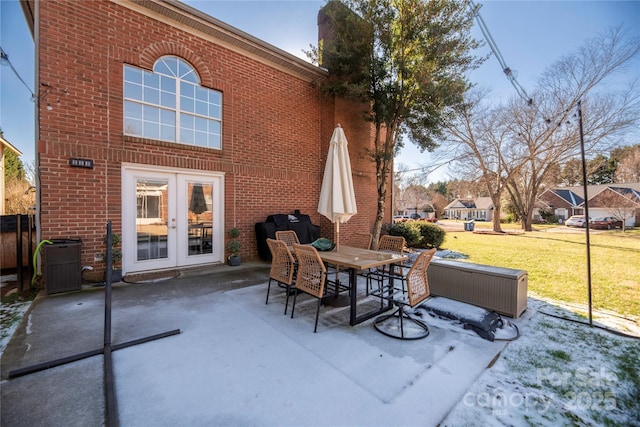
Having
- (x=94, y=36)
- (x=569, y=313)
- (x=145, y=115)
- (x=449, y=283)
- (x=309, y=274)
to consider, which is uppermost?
(x=94, y=36)

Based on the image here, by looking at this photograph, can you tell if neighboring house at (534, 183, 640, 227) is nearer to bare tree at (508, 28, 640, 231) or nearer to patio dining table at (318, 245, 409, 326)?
bare tree at (508, 28, 640, 231)

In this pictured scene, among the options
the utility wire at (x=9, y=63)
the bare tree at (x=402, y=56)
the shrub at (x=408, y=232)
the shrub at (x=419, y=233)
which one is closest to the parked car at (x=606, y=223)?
the shrub at (x=419, y=233)

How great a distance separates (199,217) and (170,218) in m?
0.62

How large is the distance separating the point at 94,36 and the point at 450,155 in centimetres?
2092

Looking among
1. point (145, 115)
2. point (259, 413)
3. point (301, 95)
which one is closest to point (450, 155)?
point (301, 95)

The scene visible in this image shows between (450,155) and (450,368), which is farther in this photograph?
(450,155)

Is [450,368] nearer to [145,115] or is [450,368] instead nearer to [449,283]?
[449,283]

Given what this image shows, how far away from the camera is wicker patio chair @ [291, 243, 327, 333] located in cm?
323

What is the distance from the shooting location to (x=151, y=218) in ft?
19.0

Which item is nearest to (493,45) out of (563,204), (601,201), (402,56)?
(402,56)

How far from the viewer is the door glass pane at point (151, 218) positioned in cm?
568

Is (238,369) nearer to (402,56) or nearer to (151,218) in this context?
(151,218)

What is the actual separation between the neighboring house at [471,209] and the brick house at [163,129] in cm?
5332

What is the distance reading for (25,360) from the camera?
98.5 inches
